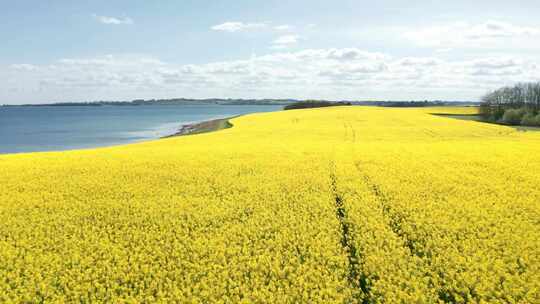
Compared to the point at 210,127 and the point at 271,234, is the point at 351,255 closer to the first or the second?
the point at 271,234

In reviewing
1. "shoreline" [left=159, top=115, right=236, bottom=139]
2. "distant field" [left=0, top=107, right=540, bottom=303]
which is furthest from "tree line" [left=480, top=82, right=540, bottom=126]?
"distant field" [left=0, top=107, right=540, bottom=303]

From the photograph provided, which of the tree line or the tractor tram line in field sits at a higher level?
→ the tree line

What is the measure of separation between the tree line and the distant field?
6589 centimetres

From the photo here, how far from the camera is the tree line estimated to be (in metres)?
72.6

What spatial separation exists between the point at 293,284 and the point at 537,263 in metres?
5.90

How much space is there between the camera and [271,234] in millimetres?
10328

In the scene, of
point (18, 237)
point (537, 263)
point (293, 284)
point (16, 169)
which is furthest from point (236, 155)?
point (537, 263)

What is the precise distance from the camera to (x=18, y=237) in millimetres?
10578

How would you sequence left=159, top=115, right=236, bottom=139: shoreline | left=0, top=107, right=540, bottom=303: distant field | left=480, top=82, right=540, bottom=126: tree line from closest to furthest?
Result: left=0, top=107, right=540, bottom=303: distant field
left=159, top=115, right=236, bottom=139: shoreline
left=480, top=82, right=540, bottom=126: tree line

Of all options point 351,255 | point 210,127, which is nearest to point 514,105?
point 210,127

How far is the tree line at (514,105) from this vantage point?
238 ft

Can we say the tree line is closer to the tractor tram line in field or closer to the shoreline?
the shoreline

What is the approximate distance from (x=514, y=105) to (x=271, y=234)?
104 meters

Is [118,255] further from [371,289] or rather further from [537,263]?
[537,263]
